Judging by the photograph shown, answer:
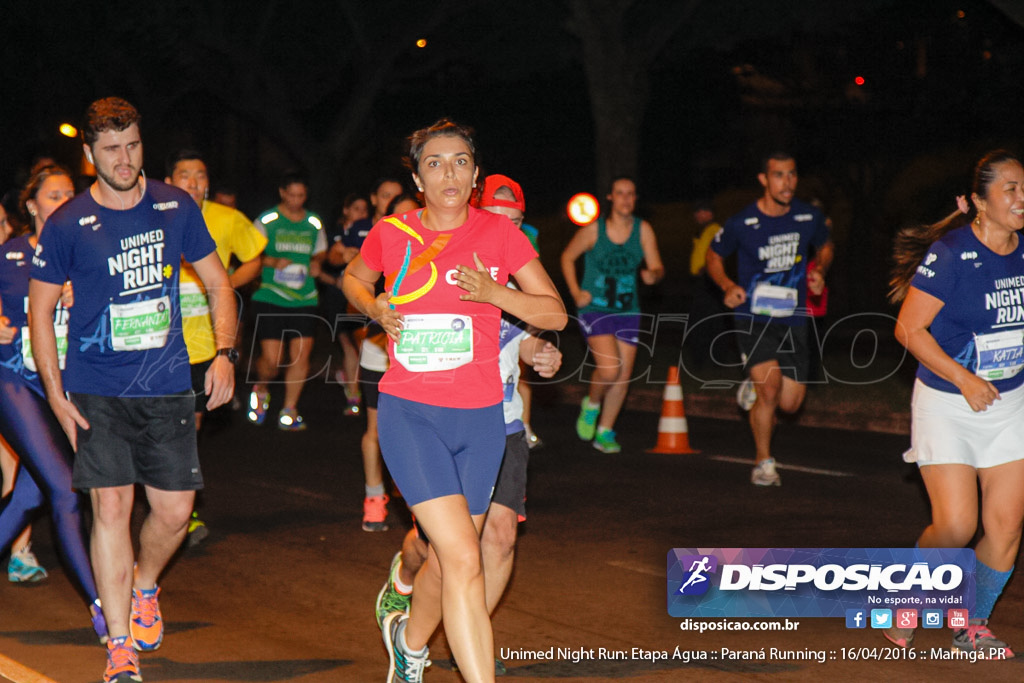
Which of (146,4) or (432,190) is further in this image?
(146,4)

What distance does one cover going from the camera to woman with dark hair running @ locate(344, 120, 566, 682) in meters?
4.16

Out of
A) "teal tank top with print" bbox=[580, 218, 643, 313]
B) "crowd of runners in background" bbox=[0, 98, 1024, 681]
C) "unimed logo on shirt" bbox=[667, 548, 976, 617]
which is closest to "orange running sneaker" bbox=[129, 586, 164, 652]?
"crowd of runners in background" bbox=[0, 98, 1024, 681]

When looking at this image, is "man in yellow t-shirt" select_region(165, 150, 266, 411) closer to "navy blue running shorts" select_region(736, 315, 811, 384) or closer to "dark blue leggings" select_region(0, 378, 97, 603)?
"dark blue leggings" select_region(0, 378, 97, 603)

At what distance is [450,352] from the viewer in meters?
4.29

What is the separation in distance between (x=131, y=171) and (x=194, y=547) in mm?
3238

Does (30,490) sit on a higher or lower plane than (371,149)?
lower

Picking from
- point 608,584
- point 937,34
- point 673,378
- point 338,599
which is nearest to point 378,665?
point 338,599

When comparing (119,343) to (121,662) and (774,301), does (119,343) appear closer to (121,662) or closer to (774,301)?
(121,662)

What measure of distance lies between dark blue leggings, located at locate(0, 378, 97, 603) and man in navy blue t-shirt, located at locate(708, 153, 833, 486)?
498cm

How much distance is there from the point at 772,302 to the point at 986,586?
420cm

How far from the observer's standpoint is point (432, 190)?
14.4ft

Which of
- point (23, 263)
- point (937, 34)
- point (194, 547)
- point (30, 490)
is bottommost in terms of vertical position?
point (194, 547)

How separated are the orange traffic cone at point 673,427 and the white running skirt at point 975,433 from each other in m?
5.81

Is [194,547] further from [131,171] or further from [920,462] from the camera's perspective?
[920,462]
